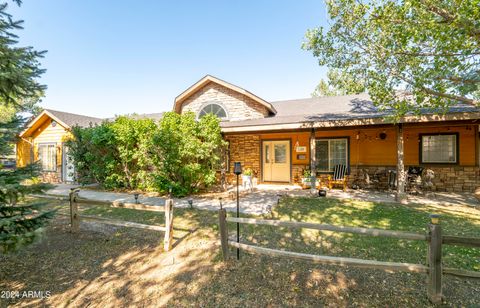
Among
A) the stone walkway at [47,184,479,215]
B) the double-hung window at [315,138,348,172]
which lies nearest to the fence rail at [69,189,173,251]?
the stone walkway at [47,184,479,215]

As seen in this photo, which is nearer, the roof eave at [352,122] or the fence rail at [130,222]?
the fence rail at [130,222]

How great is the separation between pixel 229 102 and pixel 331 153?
247 inches

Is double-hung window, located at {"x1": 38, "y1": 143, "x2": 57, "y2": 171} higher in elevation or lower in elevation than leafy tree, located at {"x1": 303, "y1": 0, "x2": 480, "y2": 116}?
lower

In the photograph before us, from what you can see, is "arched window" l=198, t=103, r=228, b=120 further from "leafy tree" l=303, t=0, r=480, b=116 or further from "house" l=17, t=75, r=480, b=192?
"leafy tree" l=303, t=0, r=480, b=116

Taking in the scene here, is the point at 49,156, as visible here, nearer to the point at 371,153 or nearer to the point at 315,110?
the point at 315,110

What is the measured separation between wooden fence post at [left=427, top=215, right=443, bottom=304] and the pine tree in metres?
5.24

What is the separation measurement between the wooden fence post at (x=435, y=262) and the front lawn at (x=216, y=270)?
169 mm

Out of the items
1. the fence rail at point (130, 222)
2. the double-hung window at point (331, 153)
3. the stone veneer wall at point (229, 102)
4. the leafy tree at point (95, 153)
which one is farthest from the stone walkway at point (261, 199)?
the stone veneer wall at point (229, 102)

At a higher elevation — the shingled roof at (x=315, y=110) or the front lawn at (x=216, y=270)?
the shingled roof at (x=315, y=110)

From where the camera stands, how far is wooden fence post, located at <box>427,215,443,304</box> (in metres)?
2.62

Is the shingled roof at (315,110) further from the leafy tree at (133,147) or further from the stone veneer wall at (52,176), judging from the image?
the stone veneer wall at (52,176)

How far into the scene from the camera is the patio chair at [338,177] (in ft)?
32.6

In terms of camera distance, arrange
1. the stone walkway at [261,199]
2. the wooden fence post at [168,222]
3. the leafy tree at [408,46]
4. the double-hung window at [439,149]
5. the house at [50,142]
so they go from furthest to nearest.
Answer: the house at [50,142] < the double-hung window at [439,149] < the stone walkway at [261,199] < the leafy tree at [408,46] < the wooden fence post at [168,222]

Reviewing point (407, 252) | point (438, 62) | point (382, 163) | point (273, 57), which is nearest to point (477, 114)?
point (438, 62)
